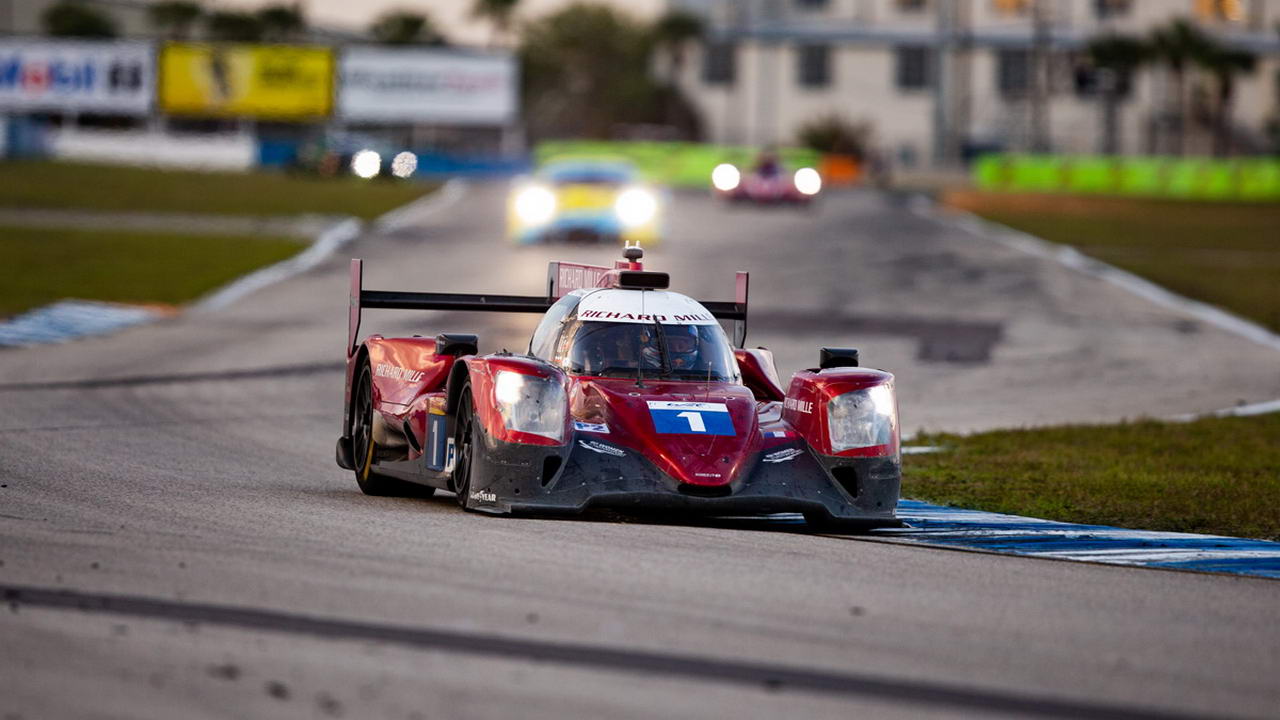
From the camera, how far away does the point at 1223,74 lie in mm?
98625

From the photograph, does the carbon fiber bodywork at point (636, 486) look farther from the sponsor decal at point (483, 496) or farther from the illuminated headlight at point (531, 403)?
the illuminated headlight at point (531, 403)

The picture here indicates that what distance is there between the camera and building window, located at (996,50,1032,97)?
3967 inches

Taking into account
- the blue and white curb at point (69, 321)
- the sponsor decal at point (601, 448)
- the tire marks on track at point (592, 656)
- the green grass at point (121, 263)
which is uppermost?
the sponsor decal at point (601, 448)

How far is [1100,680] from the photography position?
6418 mm

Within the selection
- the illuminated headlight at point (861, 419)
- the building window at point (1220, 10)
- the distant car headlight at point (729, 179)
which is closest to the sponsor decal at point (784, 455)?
the illuminated headlight at point (861, 419)

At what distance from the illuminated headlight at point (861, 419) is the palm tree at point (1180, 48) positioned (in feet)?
303

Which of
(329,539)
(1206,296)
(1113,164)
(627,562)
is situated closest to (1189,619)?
(627,562)

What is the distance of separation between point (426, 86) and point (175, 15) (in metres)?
28.5

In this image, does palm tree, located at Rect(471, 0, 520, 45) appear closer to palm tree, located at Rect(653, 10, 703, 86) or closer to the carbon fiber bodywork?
palm tree, located at Rect(653, 10, 703, 86)

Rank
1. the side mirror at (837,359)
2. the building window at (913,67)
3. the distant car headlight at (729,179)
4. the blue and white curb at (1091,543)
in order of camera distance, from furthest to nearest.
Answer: the building window at (913,67), the distant car headlight at (729,179), the side mirror at (837,359), the blue and white curb at (1091,543)

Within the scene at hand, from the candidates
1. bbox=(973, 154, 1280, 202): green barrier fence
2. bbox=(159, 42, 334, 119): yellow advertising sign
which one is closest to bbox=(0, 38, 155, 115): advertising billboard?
bbox=(159, 42, 334, 119): yellow advertising sign

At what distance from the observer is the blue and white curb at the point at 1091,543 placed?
9.34m

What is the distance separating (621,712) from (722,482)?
4.06 m

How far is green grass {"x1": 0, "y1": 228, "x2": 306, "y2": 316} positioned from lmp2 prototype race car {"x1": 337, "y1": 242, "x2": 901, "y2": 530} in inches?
569
